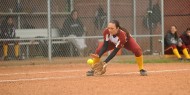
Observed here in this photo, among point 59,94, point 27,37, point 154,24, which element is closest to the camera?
point 59,94

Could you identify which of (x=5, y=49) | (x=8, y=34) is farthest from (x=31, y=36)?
(x=5, y=49)

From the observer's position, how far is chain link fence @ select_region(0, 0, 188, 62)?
56.6ft

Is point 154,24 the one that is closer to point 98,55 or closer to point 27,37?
point 27,37

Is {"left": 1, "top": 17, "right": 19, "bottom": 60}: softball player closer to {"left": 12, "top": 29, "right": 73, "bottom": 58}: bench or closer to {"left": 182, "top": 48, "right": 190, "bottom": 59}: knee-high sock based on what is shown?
{"left": 12, "top": 29, "right": 73, "bottom": 58}: bench

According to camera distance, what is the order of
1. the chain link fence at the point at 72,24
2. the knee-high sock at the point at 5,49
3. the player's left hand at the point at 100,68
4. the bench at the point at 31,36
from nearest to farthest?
1. the player's left hand at the point at 100,68
2. the knee-high sock at the point at 5,49
3. the bench at the point at 31,36
4. the chain link fence at the point at 72,24

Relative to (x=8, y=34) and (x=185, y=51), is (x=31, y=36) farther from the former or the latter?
(x=185, y=51)

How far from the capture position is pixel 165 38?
1877 cm

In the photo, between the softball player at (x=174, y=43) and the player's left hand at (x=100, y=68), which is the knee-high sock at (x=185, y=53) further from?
the player's left hand at (x=100, y=68)

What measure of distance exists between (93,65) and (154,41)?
7.99m

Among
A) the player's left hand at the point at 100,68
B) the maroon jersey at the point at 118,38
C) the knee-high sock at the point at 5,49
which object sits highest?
the maroon jersey at the point at 118,38

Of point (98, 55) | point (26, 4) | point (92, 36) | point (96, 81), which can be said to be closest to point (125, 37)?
point (98, 55)

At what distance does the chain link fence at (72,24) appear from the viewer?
1727 centimetres

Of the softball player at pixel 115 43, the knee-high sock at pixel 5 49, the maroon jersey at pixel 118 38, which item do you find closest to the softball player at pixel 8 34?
the knee-high sock at pixel 5 49

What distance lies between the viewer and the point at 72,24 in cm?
1802
